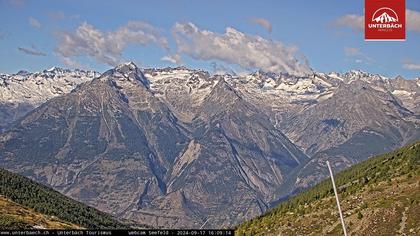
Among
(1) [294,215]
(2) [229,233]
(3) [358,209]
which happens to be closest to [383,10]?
(2) [229,233]

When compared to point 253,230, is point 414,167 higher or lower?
higher

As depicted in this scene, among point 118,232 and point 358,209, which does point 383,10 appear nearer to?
point 118,232

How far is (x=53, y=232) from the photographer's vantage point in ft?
87.5

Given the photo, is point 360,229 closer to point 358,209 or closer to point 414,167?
point 358,209

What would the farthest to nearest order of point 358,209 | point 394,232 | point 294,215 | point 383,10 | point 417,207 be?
point 294,215 < point 358,209 < point 417,207 < point 394,232 < point 383,10

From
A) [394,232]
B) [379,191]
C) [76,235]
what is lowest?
[76,235]

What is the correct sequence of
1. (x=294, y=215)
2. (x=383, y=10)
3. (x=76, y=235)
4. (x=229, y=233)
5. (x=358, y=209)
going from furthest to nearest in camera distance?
1. (x=294, y=215)
2. (x=358, y=209)
3. (x=383, y=10)
4. (x=229, y=233)
5. (x=76, y=235)

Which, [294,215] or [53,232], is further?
[294,215]

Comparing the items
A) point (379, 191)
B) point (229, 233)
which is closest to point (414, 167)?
point (379, 191)

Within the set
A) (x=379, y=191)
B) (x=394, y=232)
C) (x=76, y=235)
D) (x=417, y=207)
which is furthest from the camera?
(x=379, y=191)

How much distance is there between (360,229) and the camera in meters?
137

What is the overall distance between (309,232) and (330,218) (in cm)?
937

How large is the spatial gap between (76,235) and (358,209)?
137m

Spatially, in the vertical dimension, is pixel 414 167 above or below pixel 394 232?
above
